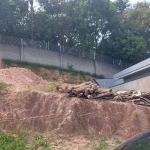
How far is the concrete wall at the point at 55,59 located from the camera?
21.2 m

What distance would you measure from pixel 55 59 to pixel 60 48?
0.95 m

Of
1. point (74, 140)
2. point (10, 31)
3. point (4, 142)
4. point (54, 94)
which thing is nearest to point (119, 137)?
point (74, 140)

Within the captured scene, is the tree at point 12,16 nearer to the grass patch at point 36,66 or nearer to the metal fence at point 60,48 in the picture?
the metal fence at point 60,48

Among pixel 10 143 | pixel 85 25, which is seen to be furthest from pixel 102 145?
pixel 85 25

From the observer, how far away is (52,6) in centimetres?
2453

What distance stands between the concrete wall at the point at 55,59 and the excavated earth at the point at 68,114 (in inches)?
440

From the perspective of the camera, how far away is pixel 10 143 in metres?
8.16

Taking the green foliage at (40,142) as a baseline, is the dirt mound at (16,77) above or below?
above

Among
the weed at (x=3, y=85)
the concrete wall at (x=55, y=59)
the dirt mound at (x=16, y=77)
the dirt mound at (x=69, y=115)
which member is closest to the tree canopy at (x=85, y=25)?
the concrete wall at (x=55, y=59)

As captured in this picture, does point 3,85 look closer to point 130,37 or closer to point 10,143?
point 10,143

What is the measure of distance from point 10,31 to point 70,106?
14.7m

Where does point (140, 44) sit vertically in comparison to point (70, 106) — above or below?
above

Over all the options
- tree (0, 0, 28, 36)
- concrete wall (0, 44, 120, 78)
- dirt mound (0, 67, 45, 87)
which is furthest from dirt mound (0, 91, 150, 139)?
tree (0, 0, 28, 36)

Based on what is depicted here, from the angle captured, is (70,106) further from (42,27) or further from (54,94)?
(42,27)
